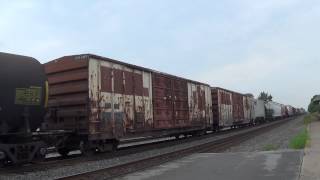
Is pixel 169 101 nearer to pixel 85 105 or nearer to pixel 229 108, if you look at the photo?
pixel 85 105

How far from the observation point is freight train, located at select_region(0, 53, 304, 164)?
12.7 m

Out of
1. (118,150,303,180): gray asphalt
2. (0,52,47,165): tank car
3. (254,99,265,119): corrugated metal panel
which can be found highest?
(254,99,265,119): corrugated metal panel

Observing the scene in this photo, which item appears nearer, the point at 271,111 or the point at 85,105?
the point at 85,105

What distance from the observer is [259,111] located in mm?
59188

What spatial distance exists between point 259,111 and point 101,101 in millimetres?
43840

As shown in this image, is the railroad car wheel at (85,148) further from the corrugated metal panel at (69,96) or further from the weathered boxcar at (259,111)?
the weathered boxcar at (259,111)

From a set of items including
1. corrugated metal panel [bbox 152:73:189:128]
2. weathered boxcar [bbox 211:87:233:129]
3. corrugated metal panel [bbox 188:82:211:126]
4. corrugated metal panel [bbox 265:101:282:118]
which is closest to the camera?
corrugated metal panel [bbox 152:73:189:128]

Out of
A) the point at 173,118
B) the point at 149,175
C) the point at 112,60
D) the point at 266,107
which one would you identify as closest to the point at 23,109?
the point at 149,175

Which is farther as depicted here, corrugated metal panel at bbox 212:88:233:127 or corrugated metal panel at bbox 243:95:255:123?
corrugated metal panel at bbox 243:95:255:123

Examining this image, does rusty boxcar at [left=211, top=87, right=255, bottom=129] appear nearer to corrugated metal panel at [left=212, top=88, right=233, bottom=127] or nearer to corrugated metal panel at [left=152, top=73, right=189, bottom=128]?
corrugated metal panel at [left=212, top=88, right=233, bottom=127]

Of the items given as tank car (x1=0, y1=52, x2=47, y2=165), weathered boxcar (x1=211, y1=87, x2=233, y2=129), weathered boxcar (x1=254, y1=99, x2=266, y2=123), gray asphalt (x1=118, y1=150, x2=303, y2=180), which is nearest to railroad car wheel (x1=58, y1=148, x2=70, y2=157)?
tank car (x1=0, y1=52, x2=47, y2=165)

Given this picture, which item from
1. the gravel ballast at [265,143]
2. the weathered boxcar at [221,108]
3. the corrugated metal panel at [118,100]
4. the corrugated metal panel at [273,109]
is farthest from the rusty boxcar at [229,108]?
the corrugated metal panel at [273,109]

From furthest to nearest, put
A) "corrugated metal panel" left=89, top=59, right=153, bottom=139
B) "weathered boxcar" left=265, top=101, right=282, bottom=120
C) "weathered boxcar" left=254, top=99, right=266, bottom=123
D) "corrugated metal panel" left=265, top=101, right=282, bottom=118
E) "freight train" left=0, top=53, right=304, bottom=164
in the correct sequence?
"corrugated metal panel" left=265, top=101, right=282, bottom=118, "weathered boxcar" left=265, top=101, right=282, bottom=120, "weathered boxcar" left=254, top=99, right=266, bottom=123, "corrugated metal panel" left=89, top=59, right=153, bottom=139, "freight train" left=0, top=53, right=304, bottom=164

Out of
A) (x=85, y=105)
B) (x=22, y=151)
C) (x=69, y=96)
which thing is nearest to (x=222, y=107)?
(x=69, y=96)
